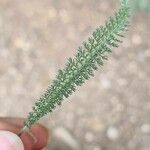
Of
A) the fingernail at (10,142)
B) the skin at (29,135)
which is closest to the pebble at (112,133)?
the skin at (29,135)

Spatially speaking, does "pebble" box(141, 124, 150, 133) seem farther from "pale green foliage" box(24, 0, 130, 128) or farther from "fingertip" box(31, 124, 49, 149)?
"pale green foliage" box(24, 0, 130, 128)

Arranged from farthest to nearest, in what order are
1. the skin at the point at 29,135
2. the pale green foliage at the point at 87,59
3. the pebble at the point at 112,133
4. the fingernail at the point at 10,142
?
the pebble at the point at 112,133
the skin at the point at 29,135
the fingernail at the point at 10,142
the pale green foliage at the point at 87,59

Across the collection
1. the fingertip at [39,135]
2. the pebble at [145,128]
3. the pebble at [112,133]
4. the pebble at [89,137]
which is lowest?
the pebble at [89,137]

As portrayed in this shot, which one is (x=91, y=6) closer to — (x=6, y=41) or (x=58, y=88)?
(x=6, y=41)

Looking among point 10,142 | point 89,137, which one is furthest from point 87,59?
point 89,137

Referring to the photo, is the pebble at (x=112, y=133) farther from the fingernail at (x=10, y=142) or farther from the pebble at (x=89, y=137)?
the fingernail at (x=10, y=142)

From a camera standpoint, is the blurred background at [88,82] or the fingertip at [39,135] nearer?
the fingertip at [39,135]

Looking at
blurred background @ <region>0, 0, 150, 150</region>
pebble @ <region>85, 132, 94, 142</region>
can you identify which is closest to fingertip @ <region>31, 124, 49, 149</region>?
blurred background @ <region>0, 0, 150, 150</region>

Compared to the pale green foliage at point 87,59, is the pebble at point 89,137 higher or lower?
lower
